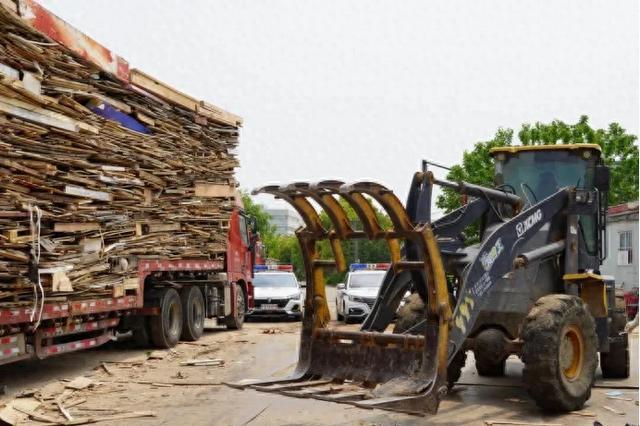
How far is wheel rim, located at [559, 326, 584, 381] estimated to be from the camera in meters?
8.43

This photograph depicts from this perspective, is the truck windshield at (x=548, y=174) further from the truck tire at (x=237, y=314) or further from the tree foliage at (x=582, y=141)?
the tree foliage at (x=582, y=141)

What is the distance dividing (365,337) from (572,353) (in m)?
2.30

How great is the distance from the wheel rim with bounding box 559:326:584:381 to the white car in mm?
11924

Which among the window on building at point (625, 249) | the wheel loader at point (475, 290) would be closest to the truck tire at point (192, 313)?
the wheel loader at point (475, 290)

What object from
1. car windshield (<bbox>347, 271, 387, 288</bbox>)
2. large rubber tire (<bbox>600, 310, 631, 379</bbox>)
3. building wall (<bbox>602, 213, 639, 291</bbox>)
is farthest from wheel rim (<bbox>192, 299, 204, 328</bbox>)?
building wall (<bbox>602, 213, 639, 291</bbox>)

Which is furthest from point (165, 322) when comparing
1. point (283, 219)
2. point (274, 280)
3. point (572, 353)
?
point (283, 219)

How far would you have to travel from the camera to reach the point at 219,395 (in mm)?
9891

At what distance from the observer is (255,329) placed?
20.1 meters

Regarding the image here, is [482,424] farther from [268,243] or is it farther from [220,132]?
[268,243]

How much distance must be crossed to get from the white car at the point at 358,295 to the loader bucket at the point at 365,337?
40.9ft

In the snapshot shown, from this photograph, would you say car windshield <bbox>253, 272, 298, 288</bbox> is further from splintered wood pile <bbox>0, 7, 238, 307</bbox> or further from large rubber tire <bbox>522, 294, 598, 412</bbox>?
large rubber tire <bbox>522, 294, 598, 412</bbox>

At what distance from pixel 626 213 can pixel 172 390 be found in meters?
25.0

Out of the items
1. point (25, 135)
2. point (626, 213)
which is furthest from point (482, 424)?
point (626, 213)

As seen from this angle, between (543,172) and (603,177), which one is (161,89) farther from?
(603,177)
